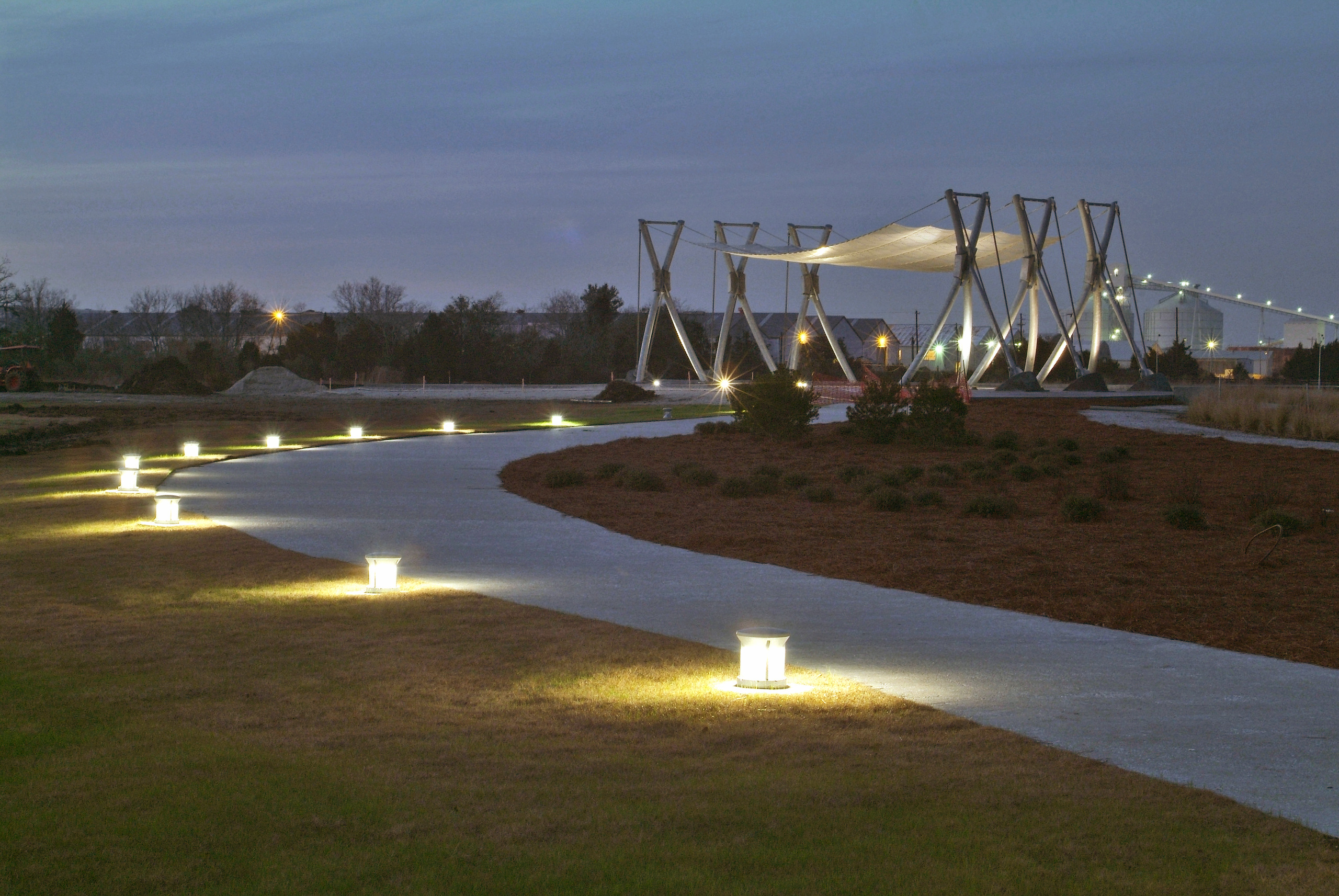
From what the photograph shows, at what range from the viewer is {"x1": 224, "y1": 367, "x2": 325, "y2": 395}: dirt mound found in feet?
185

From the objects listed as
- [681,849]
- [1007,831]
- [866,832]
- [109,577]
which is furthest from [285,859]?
[109,577]

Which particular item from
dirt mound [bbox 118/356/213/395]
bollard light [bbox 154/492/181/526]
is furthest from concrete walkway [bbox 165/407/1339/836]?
dirt mound [bbox 118/356/213/395]

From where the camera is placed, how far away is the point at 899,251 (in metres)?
45.3

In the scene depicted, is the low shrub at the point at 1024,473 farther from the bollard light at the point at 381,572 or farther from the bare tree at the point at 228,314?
the bare tree at the point at 228,314

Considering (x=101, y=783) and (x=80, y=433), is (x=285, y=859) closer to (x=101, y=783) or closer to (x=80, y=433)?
(x=101, y=783)

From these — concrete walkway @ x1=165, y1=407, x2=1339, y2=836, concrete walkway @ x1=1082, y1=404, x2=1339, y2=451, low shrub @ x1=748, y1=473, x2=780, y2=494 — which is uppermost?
concrete walkway @ x1=1082, y1=404, x2=1339, y2=451

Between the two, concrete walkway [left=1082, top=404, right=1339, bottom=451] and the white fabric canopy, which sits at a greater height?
the white fabric canopy

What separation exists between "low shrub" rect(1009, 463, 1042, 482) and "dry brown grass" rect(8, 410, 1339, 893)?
1257 cm

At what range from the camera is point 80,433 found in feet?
102

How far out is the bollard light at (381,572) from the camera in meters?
9.43

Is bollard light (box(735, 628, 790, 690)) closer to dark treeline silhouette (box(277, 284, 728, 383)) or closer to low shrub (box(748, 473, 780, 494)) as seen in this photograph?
low shrub (box(748, 473, 780, 494))

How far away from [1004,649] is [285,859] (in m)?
4.84

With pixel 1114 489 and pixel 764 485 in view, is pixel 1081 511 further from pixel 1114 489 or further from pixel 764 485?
pixel 764 485

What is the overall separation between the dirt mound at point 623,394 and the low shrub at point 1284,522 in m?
34.6
